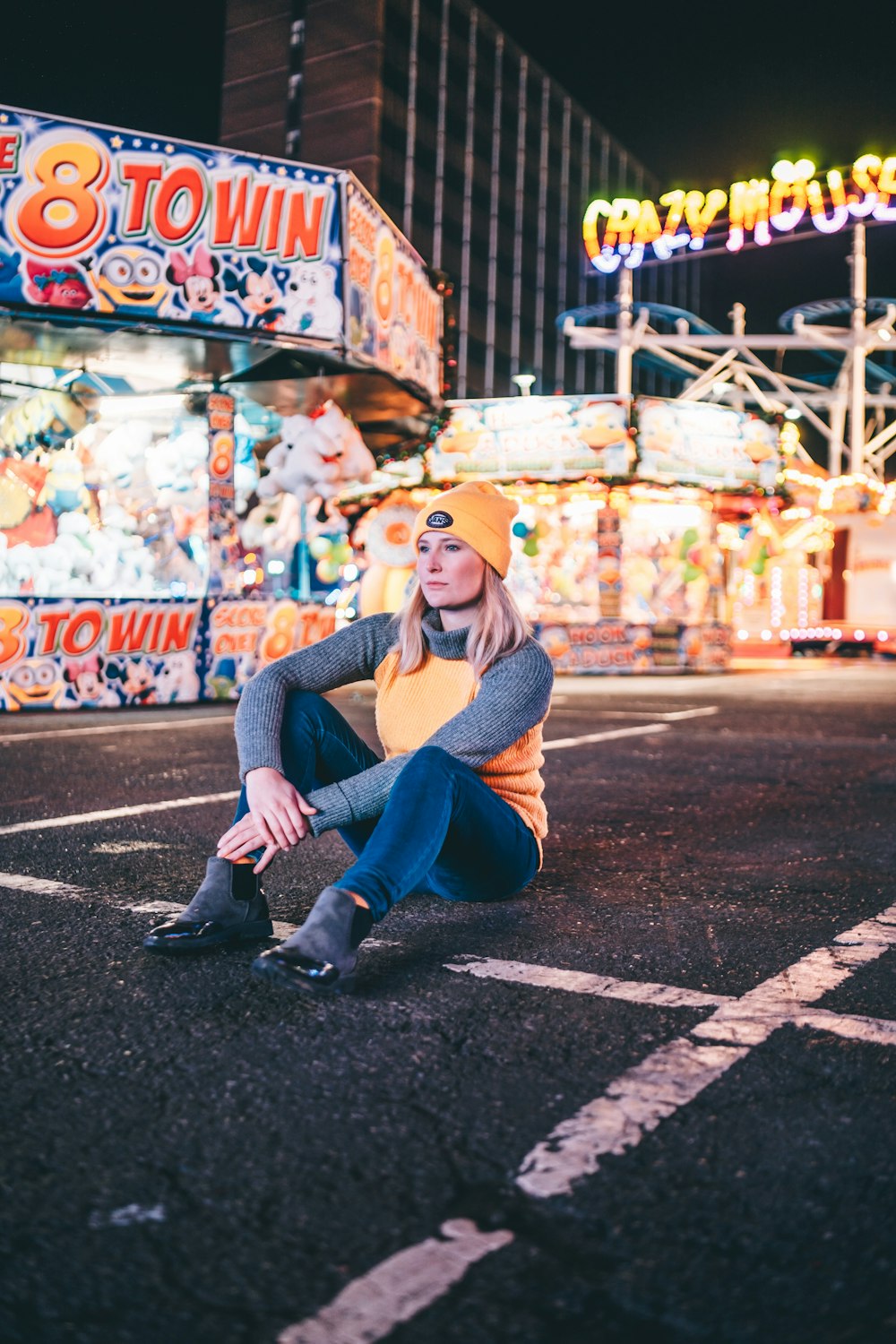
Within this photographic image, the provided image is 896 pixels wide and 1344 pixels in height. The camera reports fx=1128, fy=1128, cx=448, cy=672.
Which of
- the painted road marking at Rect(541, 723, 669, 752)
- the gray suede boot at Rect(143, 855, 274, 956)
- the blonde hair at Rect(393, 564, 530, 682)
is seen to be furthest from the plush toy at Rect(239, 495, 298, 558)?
the gray suede boot at Rect(143, 855, 274, 956)

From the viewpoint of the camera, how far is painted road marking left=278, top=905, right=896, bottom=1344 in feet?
4.68

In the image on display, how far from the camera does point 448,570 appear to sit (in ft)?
10.6

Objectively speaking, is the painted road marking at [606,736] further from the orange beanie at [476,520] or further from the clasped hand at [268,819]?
the clasped hand at [268,819]

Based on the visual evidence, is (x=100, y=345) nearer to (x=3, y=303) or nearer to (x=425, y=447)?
(x=3, y=303)

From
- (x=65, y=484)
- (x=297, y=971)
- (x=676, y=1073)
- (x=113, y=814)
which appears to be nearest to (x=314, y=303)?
(x=65, y=484)

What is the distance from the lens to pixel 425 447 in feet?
68.9

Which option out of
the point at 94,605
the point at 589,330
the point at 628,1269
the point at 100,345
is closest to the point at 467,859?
the point at 628,1269

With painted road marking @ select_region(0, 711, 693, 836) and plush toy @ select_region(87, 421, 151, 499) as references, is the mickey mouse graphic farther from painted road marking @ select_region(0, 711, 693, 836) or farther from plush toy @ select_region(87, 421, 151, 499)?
painted road marking @ select_region(0, 711, 693, 836)

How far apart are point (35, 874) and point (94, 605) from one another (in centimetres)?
807

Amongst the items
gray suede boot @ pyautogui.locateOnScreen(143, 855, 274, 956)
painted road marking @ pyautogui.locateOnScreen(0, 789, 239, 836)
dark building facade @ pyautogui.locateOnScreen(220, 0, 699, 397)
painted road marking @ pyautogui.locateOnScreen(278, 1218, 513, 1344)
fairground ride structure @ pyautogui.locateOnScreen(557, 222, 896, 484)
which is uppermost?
dark building facade @ pyautogui.locateOnScreen(220, 0, 699, 397)

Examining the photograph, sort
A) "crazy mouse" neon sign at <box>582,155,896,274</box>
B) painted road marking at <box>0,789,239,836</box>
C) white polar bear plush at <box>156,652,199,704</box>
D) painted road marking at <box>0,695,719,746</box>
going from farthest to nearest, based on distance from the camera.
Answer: "crazy mouse" neon sign at <box>582,155,896,274</box>, white polar bear plush at <box>156,652,199,704</box>, painted road marking at <box>0,695,719,746</box>, painted road marking at <box>0,789,239,836</box>

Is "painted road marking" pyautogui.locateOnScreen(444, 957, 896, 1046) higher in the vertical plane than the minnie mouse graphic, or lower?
lower

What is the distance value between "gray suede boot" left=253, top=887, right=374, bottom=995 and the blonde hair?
90 centimetres

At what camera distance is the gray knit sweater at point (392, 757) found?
10.0 feet
